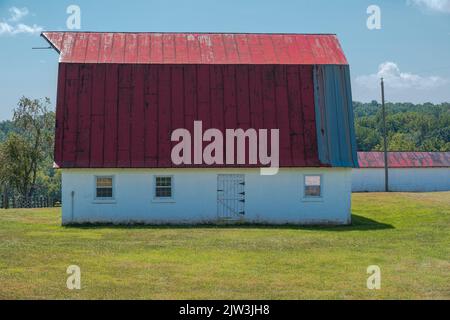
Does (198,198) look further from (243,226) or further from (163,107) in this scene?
(163,107)

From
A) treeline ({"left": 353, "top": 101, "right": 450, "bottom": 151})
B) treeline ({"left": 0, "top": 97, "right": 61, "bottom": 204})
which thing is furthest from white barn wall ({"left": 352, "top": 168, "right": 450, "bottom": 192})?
treeline ({"left": 353, "top": 101, "right": 450, "bottom": 151})

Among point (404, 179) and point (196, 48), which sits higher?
point (196, 48)

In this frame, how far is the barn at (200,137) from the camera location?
1201 inches

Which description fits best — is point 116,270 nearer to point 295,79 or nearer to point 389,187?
point 295,79

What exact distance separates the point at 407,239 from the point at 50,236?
42.6 feet

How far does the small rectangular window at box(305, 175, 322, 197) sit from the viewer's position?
A: 103 feet

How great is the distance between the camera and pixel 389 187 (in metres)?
65.5

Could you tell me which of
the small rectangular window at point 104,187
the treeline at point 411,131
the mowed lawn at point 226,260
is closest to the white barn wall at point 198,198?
the small rectangular window at point 104,187

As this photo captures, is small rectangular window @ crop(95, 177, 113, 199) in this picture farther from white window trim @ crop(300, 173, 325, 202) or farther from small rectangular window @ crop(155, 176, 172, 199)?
white window trim @ crop(300, 173, 325, 202)

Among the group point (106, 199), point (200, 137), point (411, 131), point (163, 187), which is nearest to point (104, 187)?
point (106, 199)

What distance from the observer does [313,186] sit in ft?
103

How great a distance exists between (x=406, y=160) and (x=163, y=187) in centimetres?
4156
